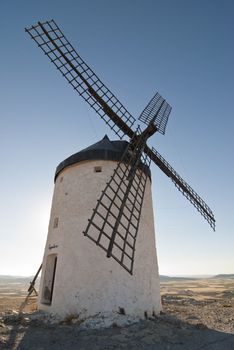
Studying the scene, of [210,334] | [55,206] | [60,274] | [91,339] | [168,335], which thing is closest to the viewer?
[91,339]

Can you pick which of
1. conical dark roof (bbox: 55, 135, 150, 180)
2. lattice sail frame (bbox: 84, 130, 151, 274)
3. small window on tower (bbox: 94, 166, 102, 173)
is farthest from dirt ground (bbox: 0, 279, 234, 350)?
conical dark roof (bbox: 55, 135, 150, 180)

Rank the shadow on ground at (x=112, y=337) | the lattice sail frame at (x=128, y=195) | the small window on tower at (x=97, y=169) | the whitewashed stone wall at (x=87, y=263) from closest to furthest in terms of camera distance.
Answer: the shadow on ground at (x=112, y=337) → the whitewashed stone wall at (x=87, y=263) → the lattice sail frame at (x=128, y=195) → the small window on tower at (x=97, y=169)

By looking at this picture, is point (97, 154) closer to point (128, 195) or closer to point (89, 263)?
point (128, 195)

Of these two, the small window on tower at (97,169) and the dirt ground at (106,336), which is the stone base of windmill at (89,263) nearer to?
the small window on tower at (97,169)

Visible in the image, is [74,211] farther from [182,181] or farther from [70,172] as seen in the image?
[182,181]

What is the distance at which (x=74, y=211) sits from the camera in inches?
480

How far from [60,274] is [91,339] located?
11.8ft

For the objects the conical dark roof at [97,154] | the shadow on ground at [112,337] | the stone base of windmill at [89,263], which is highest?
the conical dark roof at [97,154]

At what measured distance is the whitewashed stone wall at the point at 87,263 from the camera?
10289 millimetres

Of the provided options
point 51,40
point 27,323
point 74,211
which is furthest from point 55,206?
point 51,40

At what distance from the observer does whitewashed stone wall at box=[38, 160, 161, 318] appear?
10.3 m

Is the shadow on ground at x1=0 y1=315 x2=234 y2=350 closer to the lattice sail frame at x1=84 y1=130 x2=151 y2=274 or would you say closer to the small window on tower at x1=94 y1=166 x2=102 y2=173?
the lattice sail frame at x1=84 y1=130 x2=151 y2=274

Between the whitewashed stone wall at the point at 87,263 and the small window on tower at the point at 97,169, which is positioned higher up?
the small window on tower at the point at 97,169

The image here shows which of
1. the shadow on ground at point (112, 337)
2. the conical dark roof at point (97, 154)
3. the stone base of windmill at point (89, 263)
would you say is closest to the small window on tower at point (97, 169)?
the stone base of windmill at point (89, 263)
